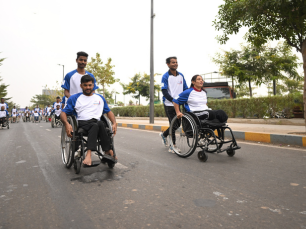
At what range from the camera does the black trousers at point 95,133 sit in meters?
3.39

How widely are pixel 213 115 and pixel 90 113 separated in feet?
6.49

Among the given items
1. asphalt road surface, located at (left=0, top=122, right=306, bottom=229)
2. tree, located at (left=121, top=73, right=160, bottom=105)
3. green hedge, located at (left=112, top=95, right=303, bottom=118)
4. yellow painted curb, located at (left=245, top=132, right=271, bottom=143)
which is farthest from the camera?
tree, located at (left=121, top=73, right=160, bottom=105)

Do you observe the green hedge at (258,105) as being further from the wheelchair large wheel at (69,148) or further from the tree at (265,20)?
the wheelchair large wheel at (69,148)

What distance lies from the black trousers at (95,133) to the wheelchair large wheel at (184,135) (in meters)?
1.43

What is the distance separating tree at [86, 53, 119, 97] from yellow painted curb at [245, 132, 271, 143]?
25.1 meters

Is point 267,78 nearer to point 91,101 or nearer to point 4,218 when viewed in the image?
point 91,101

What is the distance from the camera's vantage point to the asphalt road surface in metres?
2.08

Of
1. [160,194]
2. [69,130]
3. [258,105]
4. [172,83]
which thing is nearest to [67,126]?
[69,130]

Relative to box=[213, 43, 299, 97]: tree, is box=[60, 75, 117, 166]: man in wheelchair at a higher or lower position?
lower

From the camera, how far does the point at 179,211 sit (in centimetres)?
224

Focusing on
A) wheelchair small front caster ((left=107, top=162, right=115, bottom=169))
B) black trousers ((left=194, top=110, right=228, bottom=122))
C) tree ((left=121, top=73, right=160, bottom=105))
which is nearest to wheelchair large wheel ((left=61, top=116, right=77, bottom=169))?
wheelchair small front caster ((left=107, top=162, right=115, bottom=169))

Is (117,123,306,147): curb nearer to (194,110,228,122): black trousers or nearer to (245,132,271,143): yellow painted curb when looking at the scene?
(245,132,271,143): yellow painted curb

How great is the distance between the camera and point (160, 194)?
269 cm

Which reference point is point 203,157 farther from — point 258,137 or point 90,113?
point 258,137
